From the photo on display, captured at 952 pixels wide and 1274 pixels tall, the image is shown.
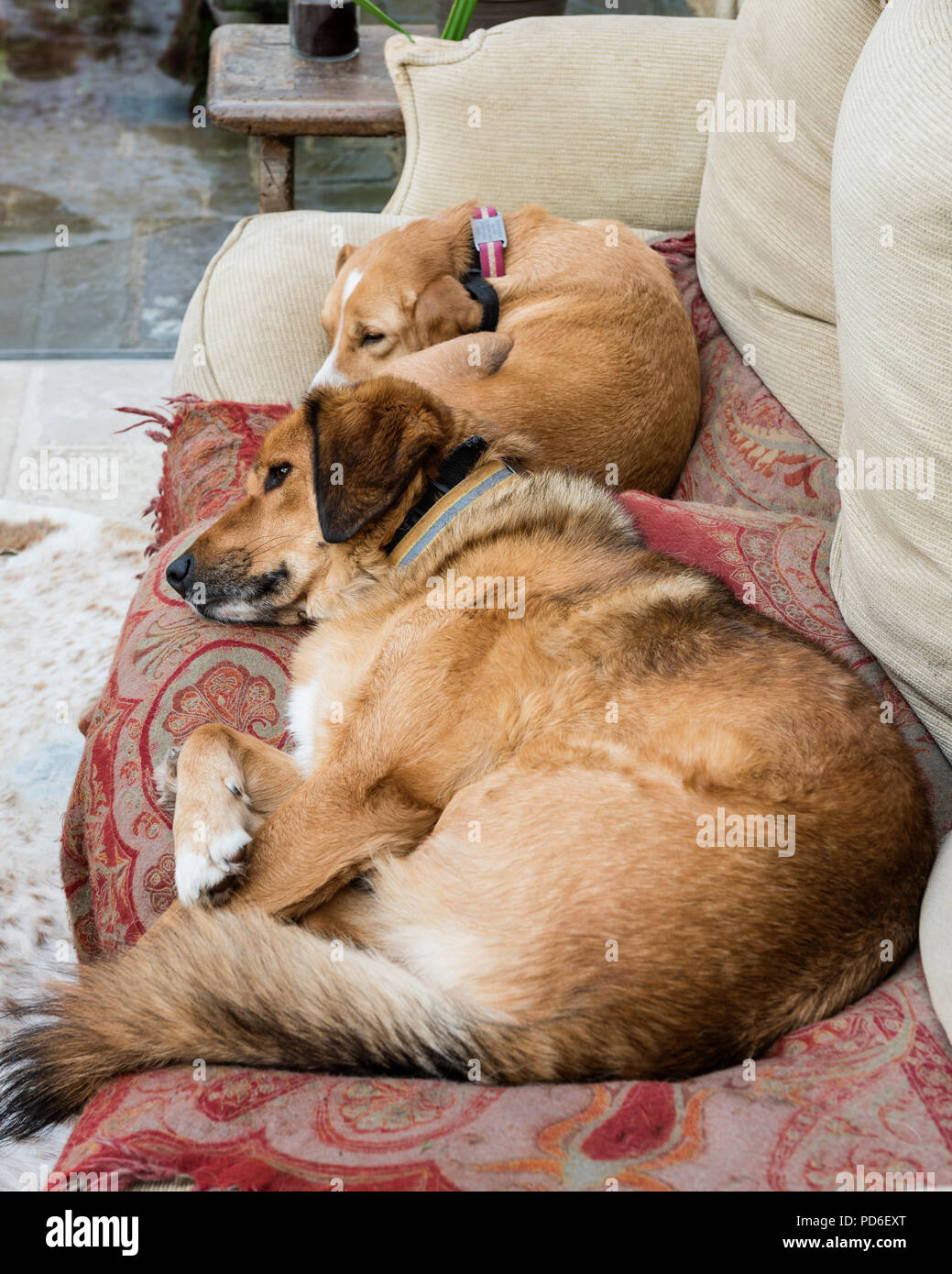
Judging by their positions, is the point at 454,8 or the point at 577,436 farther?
the point at 454,8

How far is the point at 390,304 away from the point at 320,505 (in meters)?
1.09

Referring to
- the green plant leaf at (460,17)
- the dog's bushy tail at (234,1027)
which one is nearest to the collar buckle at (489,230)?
the green plant leaf at (460,17)

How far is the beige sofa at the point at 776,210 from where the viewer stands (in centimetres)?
147

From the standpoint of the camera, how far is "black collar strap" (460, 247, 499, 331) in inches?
109

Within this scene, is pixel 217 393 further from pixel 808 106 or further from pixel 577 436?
pixel 808 106

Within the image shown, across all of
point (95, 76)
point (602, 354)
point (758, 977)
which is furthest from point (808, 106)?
point (95, 76)

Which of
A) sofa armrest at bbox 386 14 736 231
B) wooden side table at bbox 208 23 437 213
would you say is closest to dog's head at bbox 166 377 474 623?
sofa armrest at bbox 386 14 736 231

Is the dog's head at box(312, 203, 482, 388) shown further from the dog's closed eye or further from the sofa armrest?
the dog's closed eye

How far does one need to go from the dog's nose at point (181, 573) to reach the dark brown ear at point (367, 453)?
0.29 m

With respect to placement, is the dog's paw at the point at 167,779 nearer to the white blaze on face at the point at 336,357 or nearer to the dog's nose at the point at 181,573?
the dog's nose at the point at 181,573

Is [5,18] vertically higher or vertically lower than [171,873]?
higher
